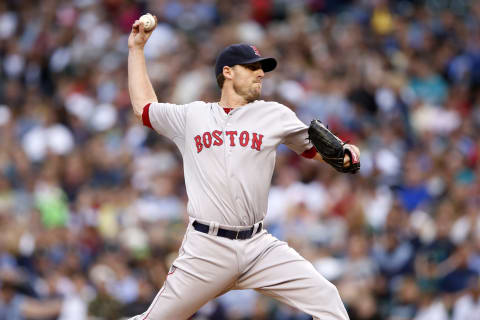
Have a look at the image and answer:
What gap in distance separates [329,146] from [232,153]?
1.88ft

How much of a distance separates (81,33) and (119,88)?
1.93 meters

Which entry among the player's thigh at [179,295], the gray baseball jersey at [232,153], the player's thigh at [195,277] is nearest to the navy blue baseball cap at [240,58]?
the gray baseball jersey at [232,153]

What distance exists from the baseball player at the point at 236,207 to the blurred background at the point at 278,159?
12.7 feet

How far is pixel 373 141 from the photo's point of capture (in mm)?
11516

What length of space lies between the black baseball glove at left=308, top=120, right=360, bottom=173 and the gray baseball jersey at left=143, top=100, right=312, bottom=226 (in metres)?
0.15

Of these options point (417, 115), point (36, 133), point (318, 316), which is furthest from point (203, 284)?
point (36, 133)

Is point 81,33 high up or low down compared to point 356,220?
up

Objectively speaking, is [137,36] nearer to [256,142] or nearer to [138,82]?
[138,82]

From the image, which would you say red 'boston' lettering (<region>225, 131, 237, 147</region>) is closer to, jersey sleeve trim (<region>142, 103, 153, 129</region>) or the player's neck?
the player's neck

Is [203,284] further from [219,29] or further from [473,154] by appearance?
[219,29]

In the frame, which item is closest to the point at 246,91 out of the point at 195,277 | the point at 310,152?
the point at 310,152

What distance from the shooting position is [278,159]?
11438mm

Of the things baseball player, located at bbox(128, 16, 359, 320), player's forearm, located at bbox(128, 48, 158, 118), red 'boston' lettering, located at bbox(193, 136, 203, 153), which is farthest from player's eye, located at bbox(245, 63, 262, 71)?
player's forearm, located at bbox(128, 48, 158, 118)

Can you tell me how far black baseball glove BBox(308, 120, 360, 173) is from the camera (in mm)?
5281
